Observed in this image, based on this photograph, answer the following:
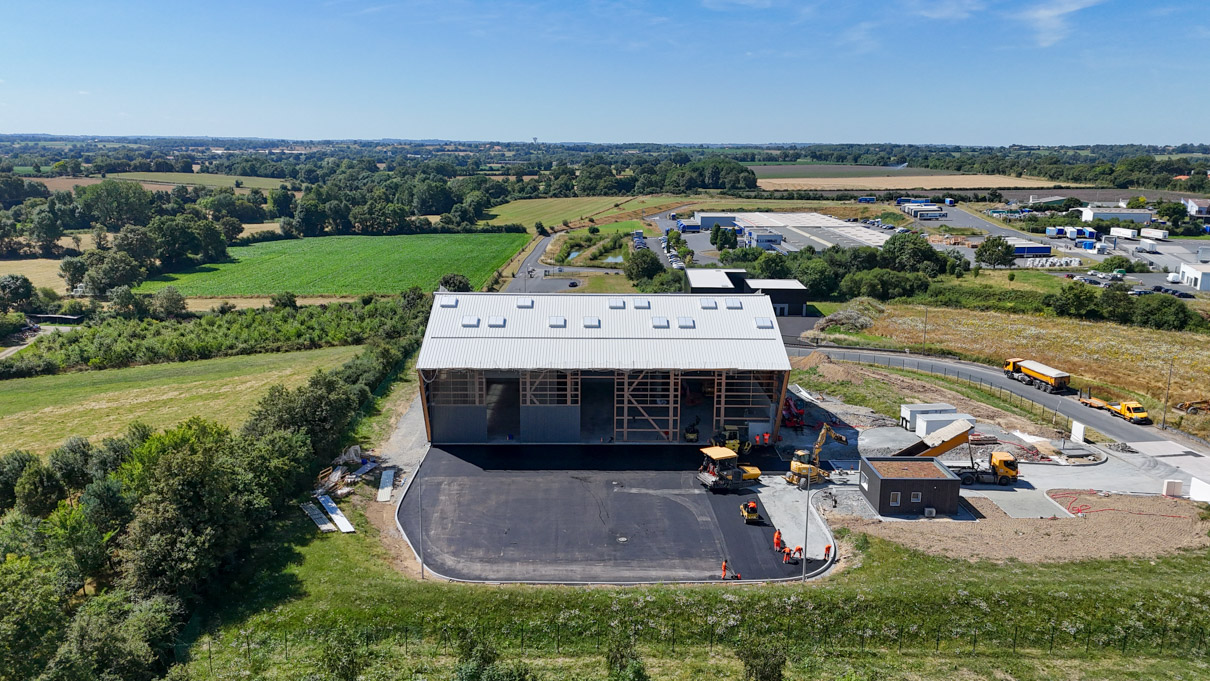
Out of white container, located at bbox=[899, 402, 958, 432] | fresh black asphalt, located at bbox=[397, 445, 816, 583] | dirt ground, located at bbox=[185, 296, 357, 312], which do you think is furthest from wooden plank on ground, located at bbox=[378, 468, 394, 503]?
dirt ground, located at bbox=[185, 296, 357, 312]

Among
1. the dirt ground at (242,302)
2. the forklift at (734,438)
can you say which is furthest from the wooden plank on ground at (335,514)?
the dirt ground at (242,302)

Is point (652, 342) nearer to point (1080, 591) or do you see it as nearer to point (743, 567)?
point (743, 567)

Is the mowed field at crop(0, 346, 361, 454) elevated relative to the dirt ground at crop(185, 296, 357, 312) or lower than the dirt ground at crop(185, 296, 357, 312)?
lower

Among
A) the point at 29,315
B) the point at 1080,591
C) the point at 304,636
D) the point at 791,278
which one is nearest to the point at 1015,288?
the point at 791,278

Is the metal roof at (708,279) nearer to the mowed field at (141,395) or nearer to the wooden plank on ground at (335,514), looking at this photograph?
the mowed field at (141,395)

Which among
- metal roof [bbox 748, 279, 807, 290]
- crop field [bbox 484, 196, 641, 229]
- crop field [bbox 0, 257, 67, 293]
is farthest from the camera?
crop field [bbox 484, 196, 641, 229]

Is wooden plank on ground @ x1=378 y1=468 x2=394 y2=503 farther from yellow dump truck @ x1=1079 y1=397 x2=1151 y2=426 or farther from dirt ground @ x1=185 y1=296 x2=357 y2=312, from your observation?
dirt ground @ x1=185 y1=296 x2=357 y2=312
